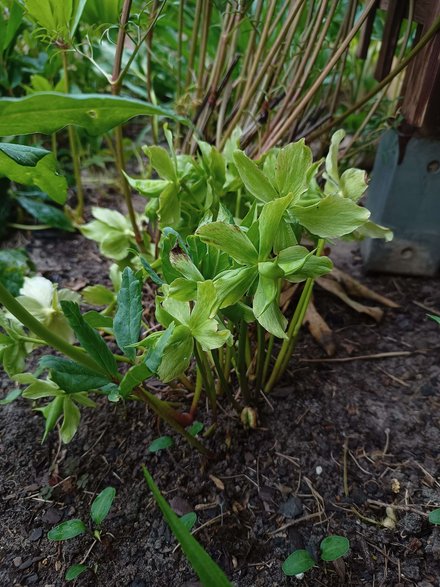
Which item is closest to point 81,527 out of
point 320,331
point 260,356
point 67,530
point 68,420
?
point 67,530

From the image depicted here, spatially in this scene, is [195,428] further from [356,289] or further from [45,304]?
[356,289]

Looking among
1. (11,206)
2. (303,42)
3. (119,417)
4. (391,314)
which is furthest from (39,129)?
(11,206)

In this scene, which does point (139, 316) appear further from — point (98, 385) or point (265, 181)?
point (265, 181)

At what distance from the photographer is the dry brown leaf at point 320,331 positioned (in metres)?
1.02

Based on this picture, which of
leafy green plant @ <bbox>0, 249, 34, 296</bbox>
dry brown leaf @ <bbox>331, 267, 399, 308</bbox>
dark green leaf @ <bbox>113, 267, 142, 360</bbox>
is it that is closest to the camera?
dark green leaf @ <bbox>113, 267, 142, 360</bbox>

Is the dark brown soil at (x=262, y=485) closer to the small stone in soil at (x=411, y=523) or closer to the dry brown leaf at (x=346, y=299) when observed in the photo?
the small stone in soil at (x=411, y=523)

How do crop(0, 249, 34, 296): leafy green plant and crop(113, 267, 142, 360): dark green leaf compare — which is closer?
crop(113, 267, 142, 360): dark green leaf

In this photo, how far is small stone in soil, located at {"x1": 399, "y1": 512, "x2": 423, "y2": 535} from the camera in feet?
2.31

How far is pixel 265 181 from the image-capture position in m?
0.60

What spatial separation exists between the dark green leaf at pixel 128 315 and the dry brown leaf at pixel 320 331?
51 centimetres

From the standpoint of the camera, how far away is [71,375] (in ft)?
1.95

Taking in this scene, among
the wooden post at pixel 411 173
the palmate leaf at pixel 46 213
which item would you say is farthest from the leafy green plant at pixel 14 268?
the wooden post at pixel 411 173

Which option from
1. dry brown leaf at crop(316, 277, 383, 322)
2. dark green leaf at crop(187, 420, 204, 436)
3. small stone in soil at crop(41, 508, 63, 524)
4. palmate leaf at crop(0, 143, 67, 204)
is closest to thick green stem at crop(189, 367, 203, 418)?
dark green leaf at crop(187, 420, 204, 436)

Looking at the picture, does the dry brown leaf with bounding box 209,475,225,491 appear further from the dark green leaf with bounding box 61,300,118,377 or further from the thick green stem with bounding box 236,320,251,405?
the dark green leaf with bounding box 61,300,118,377
